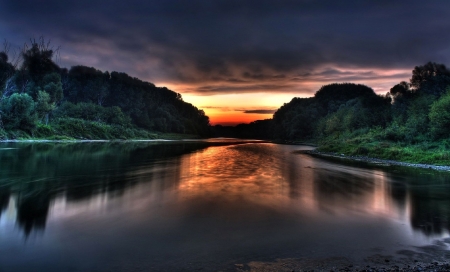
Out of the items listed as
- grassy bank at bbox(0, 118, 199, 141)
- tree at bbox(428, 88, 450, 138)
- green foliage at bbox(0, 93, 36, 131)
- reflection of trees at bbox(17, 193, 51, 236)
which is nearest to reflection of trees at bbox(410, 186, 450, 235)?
reflection of trees at bbox(17, 193, 51, 236)

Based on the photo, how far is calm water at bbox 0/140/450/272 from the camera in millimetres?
A: 7918

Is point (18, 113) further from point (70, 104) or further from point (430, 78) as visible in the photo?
point (430, 78)

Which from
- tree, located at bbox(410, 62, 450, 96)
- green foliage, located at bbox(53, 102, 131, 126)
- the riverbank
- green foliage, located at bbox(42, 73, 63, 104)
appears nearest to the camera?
the riverbank

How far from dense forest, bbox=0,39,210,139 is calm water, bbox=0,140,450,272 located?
5492 centimetres

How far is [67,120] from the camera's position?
86.2 meters

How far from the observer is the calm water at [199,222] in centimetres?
792

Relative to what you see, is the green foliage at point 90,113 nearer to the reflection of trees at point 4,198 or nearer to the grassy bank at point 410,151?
the grassy bank at point 410,151

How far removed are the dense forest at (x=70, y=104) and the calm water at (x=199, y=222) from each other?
5492cm

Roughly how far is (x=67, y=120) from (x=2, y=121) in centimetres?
2468

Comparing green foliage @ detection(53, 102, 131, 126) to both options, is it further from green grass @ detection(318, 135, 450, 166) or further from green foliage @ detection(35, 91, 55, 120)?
green grass @ detection(318, 135, 450, 166)

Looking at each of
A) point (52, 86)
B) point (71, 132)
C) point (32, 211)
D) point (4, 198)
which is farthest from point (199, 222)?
point (52, 86)

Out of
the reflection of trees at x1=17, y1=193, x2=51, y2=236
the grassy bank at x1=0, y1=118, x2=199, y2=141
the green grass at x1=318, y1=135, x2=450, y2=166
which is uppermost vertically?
the grassy bank at x1=0, y1=118, x2=199, y2=141

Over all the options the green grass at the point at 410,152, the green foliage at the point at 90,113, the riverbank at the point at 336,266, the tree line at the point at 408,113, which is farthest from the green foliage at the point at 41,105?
the riverbank at the point at 336,266

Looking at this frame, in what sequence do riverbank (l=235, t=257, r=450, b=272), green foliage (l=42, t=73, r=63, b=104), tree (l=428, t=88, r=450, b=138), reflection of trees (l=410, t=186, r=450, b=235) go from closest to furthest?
riverbank (l=235, t=257, r=450, b=272) < reflection of trees (l=410, t=186, r=450, b=235) < tree (l=428, t=88, r=450, b=138) < green foliage (l=42, t=73, r=63, b=104)
